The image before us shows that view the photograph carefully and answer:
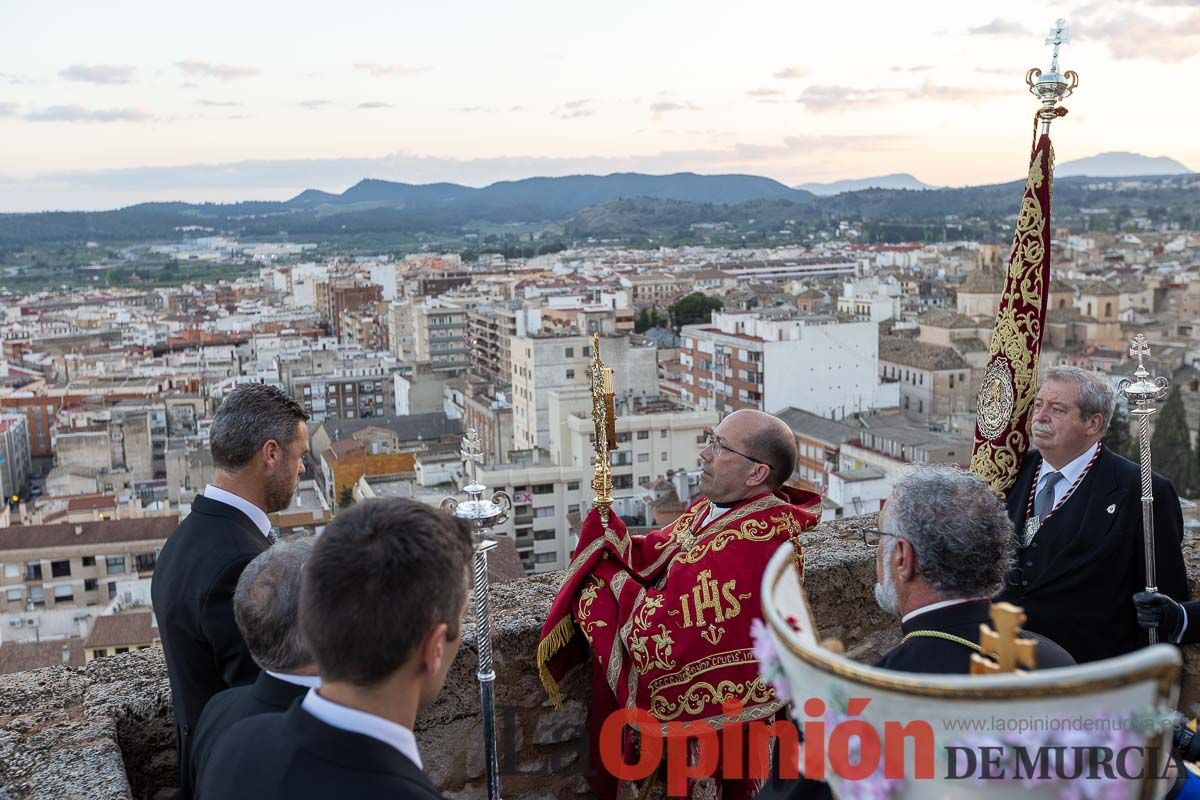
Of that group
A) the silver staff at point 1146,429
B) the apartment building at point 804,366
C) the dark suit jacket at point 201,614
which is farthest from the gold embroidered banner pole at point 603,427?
the apartment building at point 804,366

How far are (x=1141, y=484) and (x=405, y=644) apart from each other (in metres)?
2.30

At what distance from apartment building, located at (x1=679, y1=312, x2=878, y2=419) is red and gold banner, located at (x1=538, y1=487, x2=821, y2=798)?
38.5 meters

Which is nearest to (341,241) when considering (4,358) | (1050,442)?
(4,358)

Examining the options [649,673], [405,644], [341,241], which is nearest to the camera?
[405,644]

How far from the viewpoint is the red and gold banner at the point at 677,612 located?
2.79m

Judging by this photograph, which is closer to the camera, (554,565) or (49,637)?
(49,637)

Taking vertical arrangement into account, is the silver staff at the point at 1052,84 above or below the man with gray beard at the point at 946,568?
above

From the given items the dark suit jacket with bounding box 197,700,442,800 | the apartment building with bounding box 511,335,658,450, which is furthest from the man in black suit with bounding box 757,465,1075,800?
the apartment building with bounding box 511,335,658,450

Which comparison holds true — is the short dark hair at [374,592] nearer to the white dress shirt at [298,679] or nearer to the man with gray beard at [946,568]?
Result: the white dress shirt at [298,679]

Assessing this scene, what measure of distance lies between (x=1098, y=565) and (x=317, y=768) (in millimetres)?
2295

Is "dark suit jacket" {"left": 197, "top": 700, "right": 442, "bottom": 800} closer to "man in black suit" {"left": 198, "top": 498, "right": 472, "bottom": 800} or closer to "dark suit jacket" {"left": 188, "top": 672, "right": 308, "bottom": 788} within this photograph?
"man in black suit" {"left": 198, "top": 498, "right": 472, "bottom": 800}

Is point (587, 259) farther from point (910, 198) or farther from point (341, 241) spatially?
point (910, 198)

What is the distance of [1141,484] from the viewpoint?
304 centimetres

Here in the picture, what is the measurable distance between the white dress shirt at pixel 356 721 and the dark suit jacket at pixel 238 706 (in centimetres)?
31
